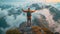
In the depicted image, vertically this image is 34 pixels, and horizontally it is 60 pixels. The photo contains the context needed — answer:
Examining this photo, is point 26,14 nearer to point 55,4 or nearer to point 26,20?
point 26,20

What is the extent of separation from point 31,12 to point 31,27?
30cm


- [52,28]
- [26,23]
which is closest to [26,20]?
[26,23]

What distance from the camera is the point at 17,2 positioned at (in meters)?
3.74

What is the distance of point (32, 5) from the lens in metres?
3.73

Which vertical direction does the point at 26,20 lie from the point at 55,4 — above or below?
below

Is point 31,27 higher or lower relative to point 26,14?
lower

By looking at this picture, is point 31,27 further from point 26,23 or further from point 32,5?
point 32,5

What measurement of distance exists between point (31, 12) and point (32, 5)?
0.51ft

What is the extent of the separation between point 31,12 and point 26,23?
241mm

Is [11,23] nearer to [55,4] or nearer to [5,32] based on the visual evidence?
[5,32]

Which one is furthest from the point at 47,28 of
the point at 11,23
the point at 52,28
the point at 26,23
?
the point at 11,23

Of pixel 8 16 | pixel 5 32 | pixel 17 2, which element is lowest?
pixel 5 32

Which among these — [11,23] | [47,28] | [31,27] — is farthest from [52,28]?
[11,23]

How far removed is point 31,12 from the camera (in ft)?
12.1
